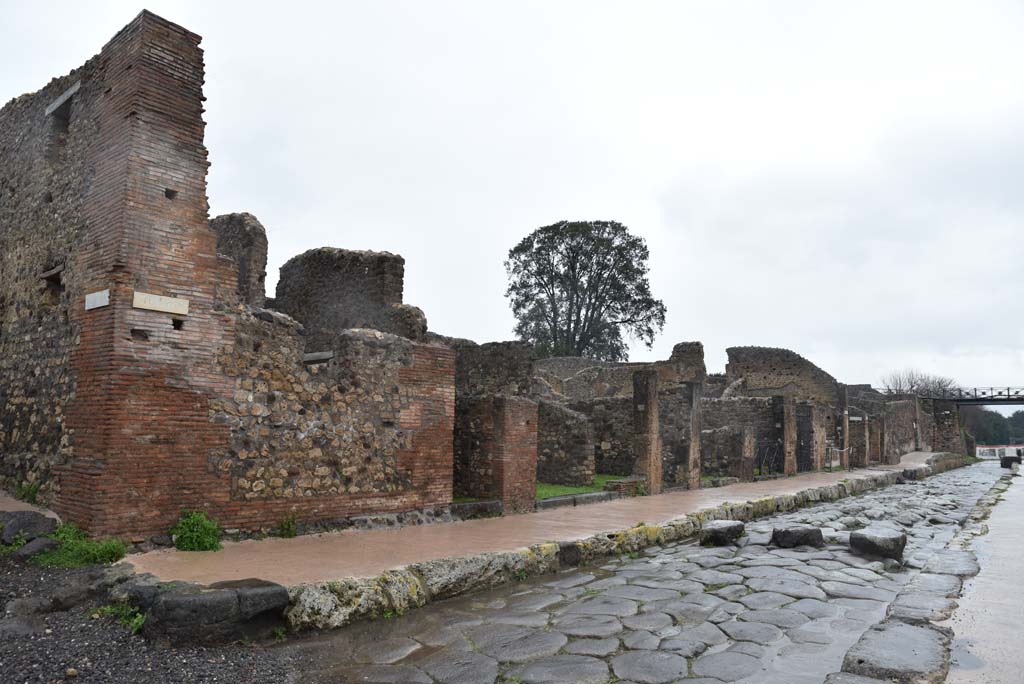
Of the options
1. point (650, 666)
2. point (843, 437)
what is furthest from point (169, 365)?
point (843, 437)

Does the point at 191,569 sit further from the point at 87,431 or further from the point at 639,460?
the point at 639,460

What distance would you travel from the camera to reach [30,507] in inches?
289

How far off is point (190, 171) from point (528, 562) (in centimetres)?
534

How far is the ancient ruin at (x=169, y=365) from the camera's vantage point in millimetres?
6664

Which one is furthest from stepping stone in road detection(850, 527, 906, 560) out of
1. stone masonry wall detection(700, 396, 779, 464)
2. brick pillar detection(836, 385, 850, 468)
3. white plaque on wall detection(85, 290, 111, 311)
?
brick pillar detection(836, 385, 850, 468)

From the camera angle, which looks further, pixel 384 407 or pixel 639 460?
pixel 639 460

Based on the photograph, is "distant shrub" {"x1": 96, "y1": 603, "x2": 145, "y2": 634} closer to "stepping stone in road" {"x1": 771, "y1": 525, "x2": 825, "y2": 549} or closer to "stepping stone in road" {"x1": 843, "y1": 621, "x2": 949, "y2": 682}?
"stepping stone in road" {"x1": 843, "y1": 621, "x2": 949, "y2": 682}

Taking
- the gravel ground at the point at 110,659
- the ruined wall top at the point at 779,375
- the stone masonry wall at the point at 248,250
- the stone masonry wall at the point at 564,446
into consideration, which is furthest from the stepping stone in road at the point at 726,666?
the ruined wall top at the point at 779,375

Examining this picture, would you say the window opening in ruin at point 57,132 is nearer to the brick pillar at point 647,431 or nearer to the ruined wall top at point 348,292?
the ruined wall top at point 348,292

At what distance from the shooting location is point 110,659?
4.14 metres

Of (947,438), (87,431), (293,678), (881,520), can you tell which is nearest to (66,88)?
(87,431)

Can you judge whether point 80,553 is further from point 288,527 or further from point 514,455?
point 514,455

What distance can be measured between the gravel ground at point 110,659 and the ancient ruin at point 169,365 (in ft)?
6.42

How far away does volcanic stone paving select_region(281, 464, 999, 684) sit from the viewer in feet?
13.7
